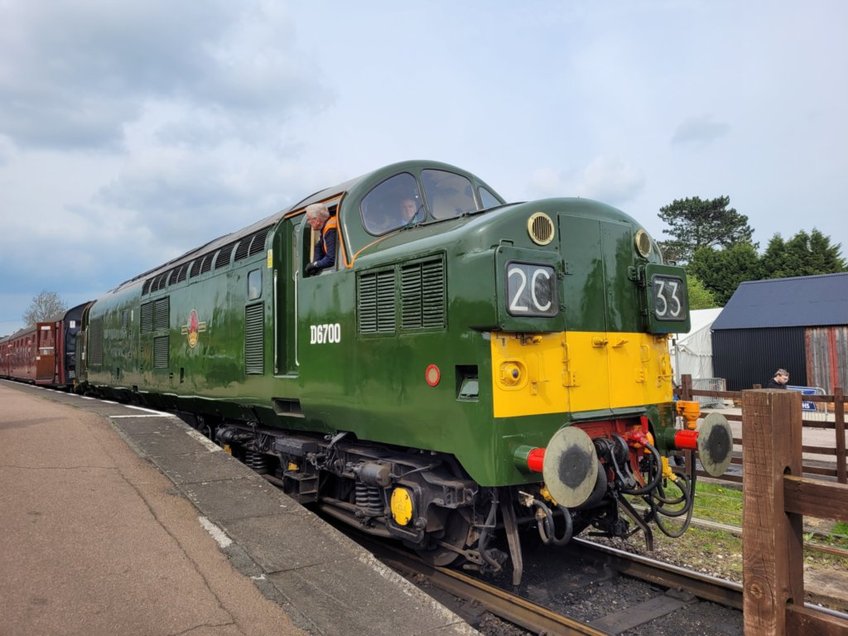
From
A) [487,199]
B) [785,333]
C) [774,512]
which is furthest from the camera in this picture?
[785,333]

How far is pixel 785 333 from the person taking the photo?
2578 cm

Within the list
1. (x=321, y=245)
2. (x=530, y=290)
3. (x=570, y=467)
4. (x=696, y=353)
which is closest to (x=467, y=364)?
(x=530, y=290)

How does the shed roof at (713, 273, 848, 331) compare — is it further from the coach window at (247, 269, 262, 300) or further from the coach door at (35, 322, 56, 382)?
the coach door at (35, 322, 56, 382)

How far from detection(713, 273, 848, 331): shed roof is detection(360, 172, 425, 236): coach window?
24.3 metres

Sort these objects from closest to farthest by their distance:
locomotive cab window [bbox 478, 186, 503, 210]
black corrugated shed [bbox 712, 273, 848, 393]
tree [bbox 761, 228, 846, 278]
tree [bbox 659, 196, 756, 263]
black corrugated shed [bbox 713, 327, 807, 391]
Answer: locomotive cab window [bbox 478, 186, 503, 210] < black corrugated shed [bbox 712, 273, 848, 393] < black corrugated shed [bbox 713, 327, 807, 391] < tree [bbox 761, 228, 846, 278] < tree [bbox 659, 196, 756, 263]

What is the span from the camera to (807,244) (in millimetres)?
47500

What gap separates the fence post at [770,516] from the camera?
269cm

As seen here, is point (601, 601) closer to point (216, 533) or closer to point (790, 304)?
point (216, 533)

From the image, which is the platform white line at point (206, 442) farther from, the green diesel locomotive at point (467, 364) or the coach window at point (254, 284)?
the coach window at point (254, 284)

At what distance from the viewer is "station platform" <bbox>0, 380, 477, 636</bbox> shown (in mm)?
3576

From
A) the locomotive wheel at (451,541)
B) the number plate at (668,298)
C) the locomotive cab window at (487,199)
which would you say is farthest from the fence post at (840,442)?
the locomotive wheel at (451,541)

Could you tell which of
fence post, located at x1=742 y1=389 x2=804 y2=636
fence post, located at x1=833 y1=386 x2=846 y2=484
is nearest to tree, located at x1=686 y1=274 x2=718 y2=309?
fence post, located at x1=833 y1=386 x2=846 y2=484

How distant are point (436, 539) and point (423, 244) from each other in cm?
251

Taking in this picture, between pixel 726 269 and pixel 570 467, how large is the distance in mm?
57043
